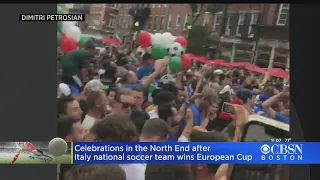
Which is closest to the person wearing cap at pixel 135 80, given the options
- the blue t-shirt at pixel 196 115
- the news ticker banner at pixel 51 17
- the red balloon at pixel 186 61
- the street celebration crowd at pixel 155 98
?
the street celebration crowd at pixel 155 98

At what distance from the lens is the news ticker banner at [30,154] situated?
3680mm

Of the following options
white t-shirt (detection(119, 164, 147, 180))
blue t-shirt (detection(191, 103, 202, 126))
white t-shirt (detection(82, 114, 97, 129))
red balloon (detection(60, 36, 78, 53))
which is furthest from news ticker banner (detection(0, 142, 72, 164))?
blue t-shirt (detection(191, 103, 202, 126))

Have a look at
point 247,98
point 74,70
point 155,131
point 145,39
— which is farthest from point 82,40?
point 247,98

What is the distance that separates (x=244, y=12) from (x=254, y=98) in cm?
60

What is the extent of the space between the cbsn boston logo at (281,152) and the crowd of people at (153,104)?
182mm

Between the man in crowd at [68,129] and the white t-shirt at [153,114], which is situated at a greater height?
the white t-shirt at [153,114]

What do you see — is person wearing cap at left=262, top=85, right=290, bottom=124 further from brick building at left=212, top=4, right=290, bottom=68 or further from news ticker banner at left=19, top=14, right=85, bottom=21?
news ticker banner at left=19, top=14, right=85, bottom=21

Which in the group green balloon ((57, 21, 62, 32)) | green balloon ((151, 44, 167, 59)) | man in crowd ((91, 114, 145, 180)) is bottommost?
man in crowd ((91, 114, 145, 180))

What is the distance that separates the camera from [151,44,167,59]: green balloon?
375 centimetres

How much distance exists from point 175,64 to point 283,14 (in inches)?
32.3

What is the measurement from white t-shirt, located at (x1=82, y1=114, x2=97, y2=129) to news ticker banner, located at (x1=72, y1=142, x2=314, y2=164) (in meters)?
0.12

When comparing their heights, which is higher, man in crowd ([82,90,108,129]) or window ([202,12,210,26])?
window ([202,12,210,26])

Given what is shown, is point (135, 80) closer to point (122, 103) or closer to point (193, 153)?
point (122, 103)

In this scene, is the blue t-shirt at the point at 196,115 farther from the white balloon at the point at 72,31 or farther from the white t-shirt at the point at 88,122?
A: the white balloon at the point at 72,31
